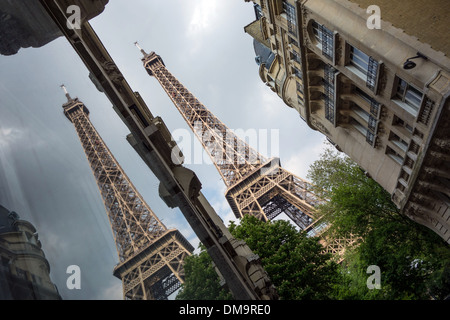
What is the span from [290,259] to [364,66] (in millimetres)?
10697

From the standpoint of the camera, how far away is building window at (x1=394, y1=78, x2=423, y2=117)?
44.5 ft

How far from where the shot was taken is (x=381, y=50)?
13.7 m

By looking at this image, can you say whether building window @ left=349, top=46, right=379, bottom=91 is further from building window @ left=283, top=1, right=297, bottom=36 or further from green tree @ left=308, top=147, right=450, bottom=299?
green tree @ left=308, top=147, right=450, bottom=299

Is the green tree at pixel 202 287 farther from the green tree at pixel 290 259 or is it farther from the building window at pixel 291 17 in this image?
the building window at pixel 291 17

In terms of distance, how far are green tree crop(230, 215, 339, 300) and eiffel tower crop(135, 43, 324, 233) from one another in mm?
23905

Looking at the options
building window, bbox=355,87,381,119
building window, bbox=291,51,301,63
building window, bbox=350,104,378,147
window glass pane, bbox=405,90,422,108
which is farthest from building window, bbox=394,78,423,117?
building window, bbox=291,51,301,63

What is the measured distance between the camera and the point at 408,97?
14078mm

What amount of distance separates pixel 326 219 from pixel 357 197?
4174mm

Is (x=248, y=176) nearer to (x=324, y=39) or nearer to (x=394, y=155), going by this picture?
(x=394, y=155)

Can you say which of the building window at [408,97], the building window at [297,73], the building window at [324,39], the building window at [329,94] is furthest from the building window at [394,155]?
the building window at [297,73]

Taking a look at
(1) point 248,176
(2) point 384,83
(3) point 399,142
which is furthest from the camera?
(1) point 248,176

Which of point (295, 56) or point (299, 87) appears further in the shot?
point (299, 87)

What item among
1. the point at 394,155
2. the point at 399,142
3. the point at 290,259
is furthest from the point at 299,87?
the point at 290,259
